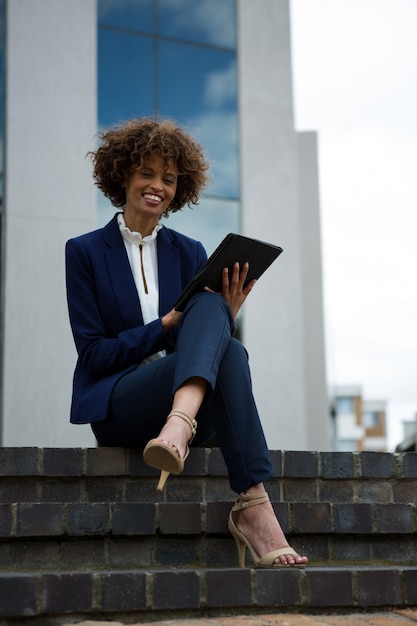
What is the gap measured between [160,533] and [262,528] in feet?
1.19

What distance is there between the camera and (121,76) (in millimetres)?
11500

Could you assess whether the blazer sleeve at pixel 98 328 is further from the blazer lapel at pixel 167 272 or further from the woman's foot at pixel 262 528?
the woman's foot at pixel 262 528

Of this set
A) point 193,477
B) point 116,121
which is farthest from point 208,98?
point 193,477

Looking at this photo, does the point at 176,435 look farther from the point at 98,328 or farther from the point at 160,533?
the point at 98,328

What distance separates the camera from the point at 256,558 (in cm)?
306

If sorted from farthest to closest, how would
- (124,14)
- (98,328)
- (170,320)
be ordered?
(124,14) → (98,328) → (170,320)

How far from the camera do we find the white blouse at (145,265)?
373 cm

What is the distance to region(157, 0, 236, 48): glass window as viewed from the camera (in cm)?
1184

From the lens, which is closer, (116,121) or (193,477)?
(193,477)

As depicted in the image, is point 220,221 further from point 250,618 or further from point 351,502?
point 250,618

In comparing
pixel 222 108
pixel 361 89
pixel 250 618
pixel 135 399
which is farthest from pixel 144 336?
pixel 361 89

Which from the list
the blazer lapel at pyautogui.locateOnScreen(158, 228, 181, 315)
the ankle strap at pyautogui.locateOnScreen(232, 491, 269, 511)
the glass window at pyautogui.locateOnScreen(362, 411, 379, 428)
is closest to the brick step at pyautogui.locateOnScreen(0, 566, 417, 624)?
the ankle strap at pyautogui.locateOnScreen(232, 491, 269, 511)

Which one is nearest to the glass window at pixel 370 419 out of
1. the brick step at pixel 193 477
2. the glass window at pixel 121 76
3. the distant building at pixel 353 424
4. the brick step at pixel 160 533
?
the distant building at pixel 353 424

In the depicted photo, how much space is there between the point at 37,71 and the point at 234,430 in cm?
883
